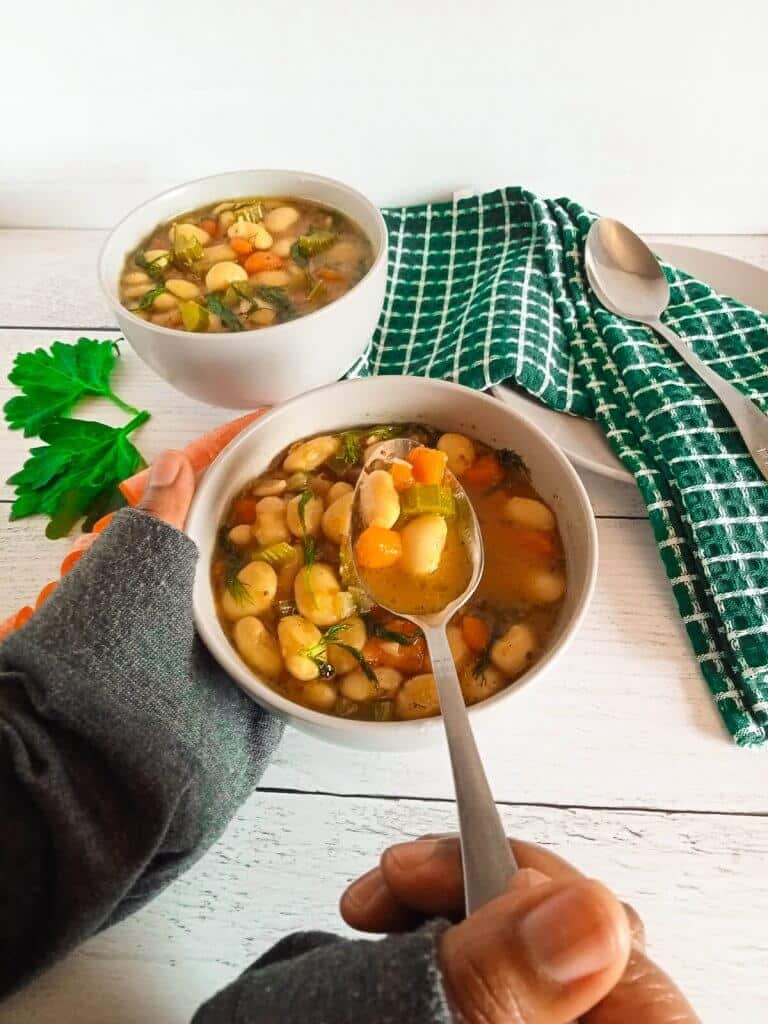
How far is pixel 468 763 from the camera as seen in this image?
41 centimetres

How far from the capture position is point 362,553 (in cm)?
54

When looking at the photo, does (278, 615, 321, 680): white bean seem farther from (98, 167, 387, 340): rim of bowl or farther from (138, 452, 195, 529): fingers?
(98, 167, 387, 340): rim of bowl

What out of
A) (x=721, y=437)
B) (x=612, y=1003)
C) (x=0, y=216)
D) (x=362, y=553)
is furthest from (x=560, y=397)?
(x=0, y=216)

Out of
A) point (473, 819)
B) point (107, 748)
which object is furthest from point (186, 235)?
point (473, 819)

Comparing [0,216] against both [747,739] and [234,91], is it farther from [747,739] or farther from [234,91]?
[747,739]

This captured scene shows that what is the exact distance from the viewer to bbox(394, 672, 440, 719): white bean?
496mm

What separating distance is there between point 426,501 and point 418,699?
5.6 inches

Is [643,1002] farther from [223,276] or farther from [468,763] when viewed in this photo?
[223,276]

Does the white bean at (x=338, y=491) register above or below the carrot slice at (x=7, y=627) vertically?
above

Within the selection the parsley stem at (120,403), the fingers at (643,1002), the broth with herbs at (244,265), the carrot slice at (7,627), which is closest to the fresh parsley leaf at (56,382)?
the parsley stem at (120,403)

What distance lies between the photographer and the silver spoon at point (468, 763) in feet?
1.18

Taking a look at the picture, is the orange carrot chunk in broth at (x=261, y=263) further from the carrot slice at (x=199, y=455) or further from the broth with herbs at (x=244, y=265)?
the carrot slice at (x=199, y=455)

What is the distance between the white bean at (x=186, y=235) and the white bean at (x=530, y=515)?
42cm

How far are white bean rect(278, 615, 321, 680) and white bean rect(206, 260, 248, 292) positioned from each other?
0.35 meters
